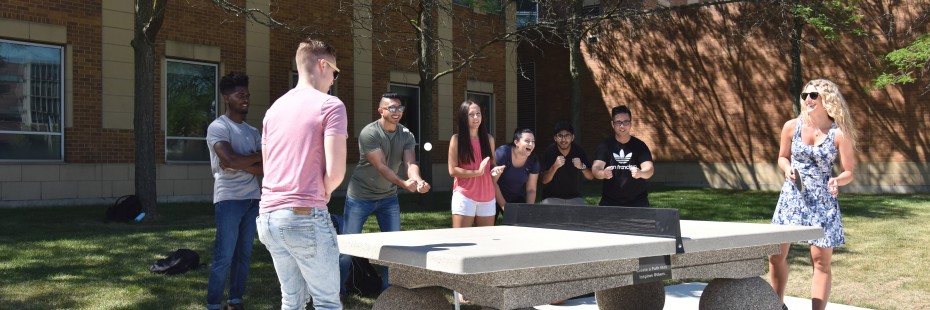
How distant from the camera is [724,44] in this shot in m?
24.9

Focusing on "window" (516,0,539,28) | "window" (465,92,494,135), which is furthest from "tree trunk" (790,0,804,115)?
"window" (465,92,494,135)

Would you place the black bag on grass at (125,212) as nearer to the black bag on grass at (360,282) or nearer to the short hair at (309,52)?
the black bag on grass at (360,282)

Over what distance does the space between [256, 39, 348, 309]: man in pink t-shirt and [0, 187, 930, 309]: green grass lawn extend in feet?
9.57

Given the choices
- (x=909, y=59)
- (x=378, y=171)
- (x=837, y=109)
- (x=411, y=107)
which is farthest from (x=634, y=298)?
(x=909, y=59)

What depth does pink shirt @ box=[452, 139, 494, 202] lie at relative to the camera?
691cm

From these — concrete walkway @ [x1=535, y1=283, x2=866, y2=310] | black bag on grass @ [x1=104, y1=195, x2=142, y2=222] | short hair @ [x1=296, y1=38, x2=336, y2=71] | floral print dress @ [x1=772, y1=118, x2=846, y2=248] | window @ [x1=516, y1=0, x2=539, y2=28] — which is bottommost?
concrete walkway @ [x1=535, y1=283, x2=866, y2=310]

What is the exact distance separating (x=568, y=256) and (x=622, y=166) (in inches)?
127

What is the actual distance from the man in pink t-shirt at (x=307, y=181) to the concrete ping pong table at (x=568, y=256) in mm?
405

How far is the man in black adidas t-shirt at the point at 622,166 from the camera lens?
6.85 meters

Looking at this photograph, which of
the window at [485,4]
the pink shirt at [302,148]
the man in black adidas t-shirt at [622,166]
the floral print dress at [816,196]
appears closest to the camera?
the pink shirt at [302,148]

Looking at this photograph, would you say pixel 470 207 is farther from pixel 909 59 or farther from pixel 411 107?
pixel 909 59

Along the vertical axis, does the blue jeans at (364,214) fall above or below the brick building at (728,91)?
below

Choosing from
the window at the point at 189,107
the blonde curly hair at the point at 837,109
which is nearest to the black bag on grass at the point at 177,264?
the blonde curly hair at the point at 837,109

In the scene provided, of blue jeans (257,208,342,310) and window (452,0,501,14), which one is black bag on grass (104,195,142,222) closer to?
window (452,0,501,14)
